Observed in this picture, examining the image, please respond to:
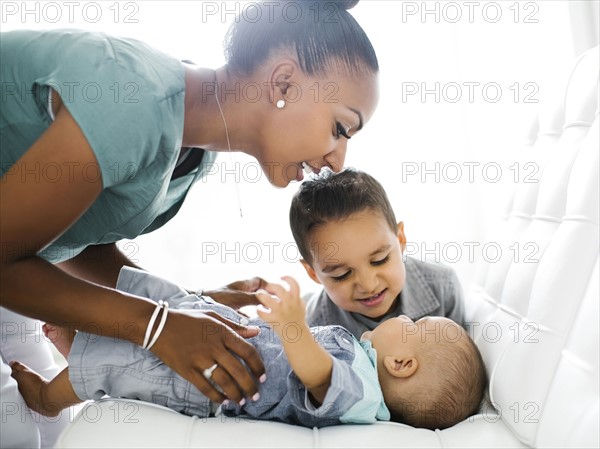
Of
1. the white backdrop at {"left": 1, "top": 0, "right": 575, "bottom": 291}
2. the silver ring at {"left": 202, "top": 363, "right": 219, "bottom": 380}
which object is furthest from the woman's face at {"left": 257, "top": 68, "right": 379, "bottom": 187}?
the white backdrop at {"left": 1, "top": 0, "right": 575, "bottom": 291}

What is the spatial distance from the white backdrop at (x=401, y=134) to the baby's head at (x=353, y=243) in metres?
1.17

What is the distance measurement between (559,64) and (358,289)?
121 centimetres

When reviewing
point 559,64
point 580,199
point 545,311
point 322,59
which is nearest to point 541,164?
point 580,199

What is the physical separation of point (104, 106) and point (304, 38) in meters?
0.42

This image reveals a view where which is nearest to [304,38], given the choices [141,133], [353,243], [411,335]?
[141,133]

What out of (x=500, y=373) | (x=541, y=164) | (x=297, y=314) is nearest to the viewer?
(x=297, y=314)

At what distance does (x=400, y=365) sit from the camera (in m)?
1.33

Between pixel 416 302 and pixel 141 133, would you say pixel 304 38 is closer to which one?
pixel 141 133

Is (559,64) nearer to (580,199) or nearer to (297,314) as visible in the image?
(580,199)

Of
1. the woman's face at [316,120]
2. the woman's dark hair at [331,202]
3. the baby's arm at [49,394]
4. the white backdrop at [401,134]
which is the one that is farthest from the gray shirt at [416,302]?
the white backdrop at [401,134]

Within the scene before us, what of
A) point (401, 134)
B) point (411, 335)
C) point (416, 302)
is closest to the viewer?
point (411, 335)

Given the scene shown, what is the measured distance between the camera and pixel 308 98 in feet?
4.33

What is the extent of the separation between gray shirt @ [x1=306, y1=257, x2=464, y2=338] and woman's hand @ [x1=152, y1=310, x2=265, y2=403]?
60 cm

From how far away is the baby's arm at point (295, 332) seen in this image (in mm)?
1125
